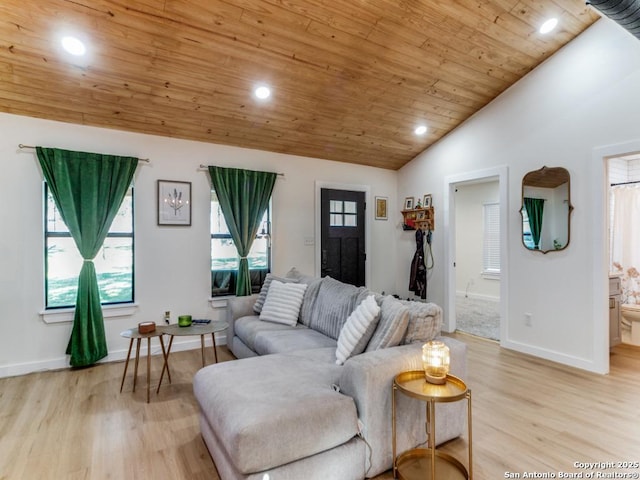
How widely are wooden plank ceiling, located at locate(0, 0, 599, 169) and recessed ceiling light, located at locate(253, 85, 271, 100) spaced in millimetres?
67

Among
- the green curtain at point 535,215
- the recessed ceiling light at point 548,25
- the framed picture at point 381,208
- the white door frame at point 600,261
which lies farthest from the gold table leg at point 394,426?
the framed picture at point 381,208

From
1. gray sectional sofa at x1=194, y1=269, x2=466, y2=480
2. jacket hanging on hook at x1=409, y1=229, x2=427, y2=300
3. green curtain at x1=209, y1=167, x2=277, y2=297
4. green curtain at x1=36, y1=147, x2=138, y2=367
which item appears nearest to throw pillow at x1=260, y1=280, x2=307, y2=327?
gray sectional sofa at x1=194, y1=269, x2=466, y2=480

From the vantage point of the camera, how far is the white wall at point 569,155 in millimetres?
3293

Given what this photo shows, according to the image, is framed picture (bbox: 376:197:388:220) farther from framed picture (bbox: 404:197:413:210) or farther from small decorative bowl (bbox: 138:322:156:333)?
small decorative bowl (bbox: 138:322:156:333)

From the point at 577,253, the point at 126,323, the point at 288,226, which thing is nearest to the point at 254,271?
the point at 288,226

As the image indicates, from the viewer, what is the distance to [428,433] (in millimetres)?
1927

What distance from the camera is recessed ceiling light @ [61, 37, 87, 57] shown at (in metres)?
2.67

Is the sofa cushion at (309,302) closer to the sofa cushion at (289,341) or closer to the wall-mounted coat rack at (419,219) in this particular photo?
the sofa cushion at (289,341)

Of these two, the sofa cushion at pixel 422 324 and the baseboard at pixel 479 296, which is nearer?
the sofa cushion at pixel 422 324

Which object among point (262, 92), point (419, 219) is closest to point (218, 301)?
point (262, 92)

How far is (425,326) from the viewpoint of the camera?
225 cm

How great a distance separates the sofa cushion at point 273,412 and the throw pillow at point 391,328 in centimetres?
33

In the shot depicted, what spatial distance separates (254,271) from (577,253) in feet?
12.2

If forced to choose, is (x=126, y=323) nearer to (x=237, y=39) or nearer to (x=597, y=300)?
(x=237, y=39)
